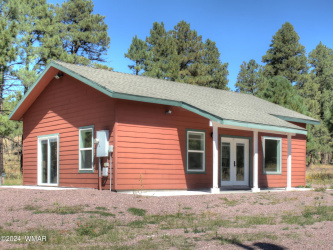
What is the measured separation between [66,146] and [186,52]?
25.4 meters

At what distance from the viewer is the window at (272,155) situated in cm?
1718

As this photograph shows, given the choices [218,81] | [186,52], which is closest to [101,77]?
[186,52]

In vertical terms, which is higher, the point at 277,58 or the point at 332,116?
the point at 277,58

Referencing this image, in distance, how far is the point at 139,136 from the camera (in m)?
13.1

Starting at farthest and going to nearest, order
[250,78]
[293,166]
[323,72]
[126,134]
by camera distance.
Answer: [323,72] < [250,78] < [293,166] < [126,134]

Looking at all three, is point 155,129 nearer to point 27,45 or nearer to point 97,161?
point 97,161

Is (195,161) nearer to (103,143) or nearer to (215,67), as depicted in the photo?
(103,143)

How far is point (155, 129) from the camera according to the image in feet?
44.3

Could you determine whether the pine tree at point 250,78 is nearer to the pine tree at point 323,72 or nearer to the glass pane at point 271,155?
the pine tree at point 323,72

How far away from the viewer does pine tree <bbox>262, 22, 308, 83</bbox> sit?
1788 inches

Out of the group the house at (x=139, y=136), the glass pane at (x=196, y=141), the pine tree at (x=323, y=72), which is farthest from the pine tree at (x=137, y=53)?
the pine tree at (x=323, y=72)

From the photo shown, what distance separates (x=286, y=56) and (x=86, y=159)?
37.1m

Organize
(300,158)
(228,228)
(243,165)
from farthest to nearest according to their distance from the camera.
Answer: (300,158) < (243,165) < (228,228)

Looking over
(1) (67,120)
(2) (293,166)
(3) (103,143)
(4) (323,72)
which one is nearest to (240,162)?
(2) (293,166)
